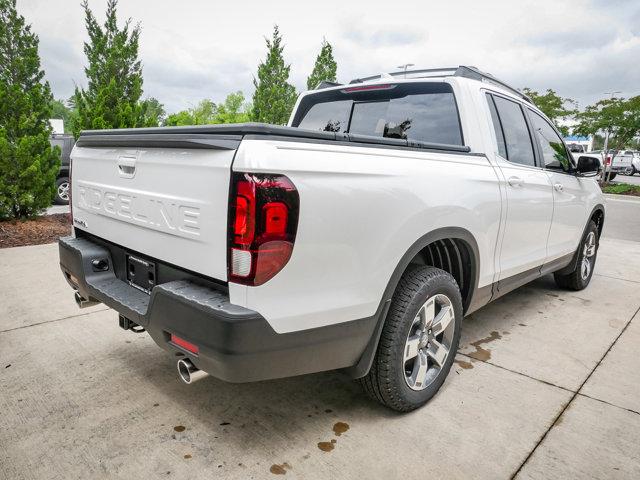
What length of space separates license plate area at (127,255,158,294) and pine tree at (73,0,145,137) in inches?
269

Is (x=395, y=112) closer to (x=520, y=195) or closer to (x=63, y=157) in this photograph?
(x=520, y=195)

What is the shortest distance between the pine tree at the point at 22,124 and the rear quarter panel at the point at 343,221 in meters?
7.29

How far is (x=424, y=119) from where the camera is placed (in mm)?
3113

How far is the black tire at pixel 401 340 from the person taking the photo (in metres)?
2.22

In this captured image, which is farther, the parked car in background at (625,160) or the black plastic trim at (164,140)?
the parked car in background at (625,160)

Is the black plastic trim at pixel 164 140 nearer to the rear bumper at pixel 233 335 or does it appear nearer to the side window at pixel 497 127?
the rear bumper at pixel 233 335

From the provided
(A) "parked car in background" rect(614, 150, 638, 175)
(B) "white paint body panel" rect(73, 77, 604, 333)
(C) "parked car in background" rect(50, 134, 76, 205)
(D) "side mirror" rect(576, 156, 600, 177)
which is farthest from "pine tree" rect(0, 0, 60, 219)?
(A) "parked car in background" rect(614, 150, 638, 175)

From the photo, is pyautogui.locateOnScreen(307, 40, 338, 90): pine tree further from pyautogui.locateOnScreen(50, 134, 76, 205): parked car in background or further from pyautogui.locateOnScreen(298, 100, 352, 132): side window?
pyautogui.locateOnScreen(298, 100, 352, 132): side window

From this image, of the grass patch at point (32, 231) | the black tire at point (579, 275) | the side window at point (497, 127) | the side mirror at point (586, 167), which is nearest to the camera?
the side window at point (497, 127)

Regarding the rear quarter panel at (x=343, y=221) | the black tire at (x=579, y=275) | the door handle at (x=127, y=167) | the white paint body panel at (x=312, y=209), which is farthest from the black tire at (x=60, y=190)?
the rear quarter panel at (x=343, y=221)

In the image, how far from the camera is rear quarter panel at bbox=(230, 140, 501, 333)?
1.71 meters

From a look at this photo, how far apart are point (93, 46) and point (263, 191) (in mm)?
8801

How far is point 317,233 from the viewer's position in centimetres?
178

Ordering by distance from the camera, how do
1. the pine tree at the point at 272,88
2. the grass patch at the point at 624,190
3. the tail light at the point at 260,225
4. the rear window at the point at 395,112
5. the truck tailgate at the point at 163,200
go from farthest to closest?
the grass patch at the point at 624,190 < the pine tree at the point at 272,88 < the rear window at the point at 395,112 < the truck tailgate at the point at 163,200 < the tail light at the point at 260,225
